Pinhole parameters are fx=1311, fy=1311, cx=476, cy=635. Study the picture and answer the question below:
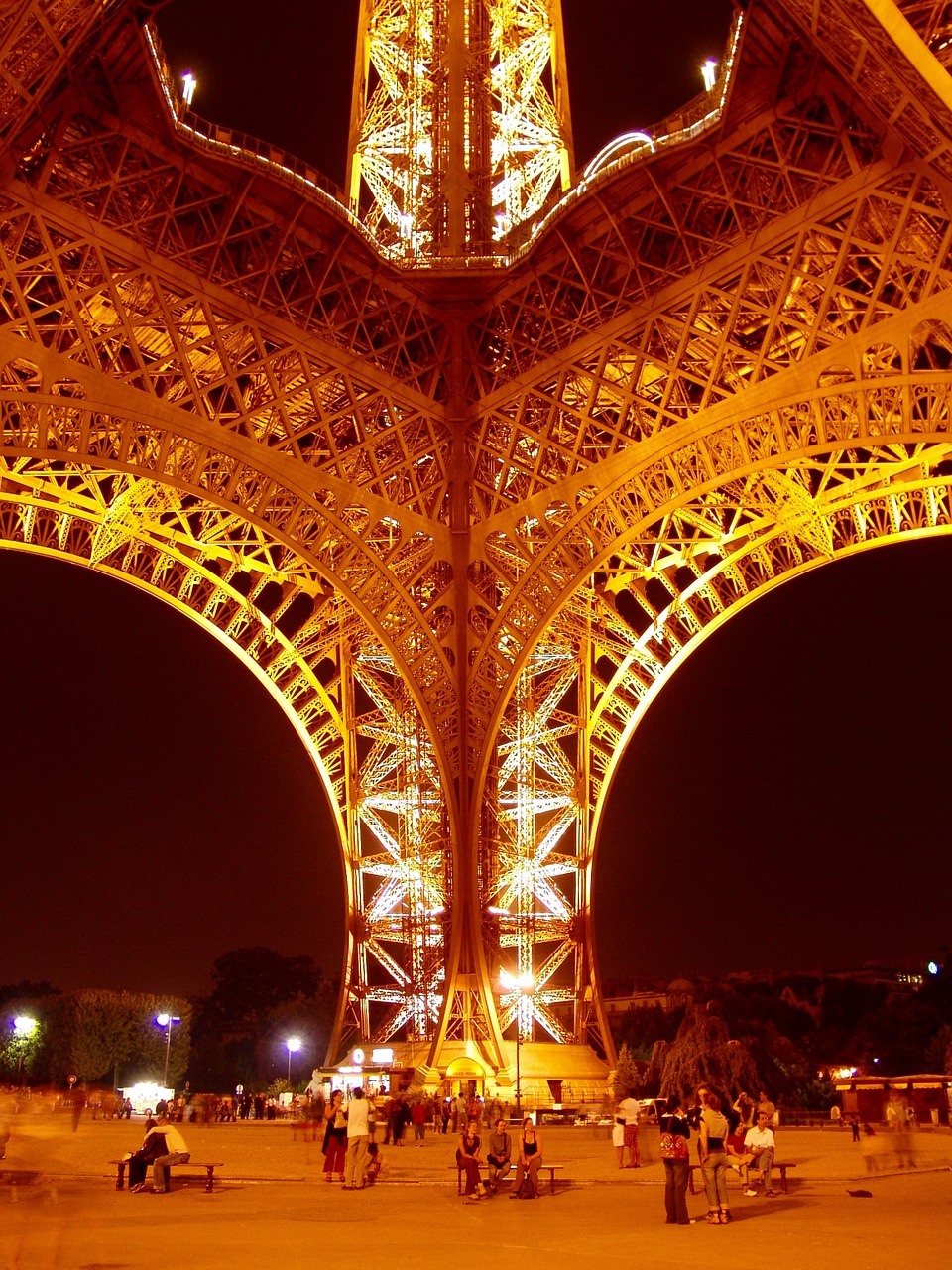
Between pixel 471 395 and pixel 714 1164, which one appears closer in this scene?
pixel 714 1164

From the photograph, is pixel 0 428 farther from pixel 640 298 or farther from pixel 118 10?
pixel 640 298

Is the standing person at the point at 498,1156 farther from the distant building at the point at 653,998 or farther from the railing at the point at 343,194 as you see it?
the distant building at the point at 653,998

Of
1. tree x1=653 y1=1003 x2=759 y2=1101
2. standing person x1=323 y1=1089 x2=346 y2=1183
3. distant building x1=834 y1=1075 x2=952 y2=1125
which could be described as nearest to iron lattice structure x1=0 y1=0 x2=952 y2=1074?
tree x1=653 y1=1003 x2=759 y2=1101

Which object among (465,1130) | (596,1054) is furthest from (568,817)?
(465,1130)

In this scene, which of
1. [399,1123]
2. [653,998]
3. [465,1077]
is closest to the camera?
[399,1123]

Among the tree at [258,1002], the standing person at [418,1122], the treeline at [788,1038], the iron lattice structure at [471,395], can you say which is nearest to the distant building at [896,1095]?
the treeline at [788,1038]

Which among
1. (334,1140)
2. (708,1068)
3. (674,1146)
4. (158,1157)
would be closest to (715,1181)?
(674,1146)

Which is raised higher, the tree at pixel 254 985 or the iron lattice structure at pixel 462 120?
the iron lattice structure at pixel 462 120

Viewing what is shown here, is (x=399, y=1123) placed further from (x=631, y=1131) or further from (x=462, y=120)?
(x=462, y=120)
